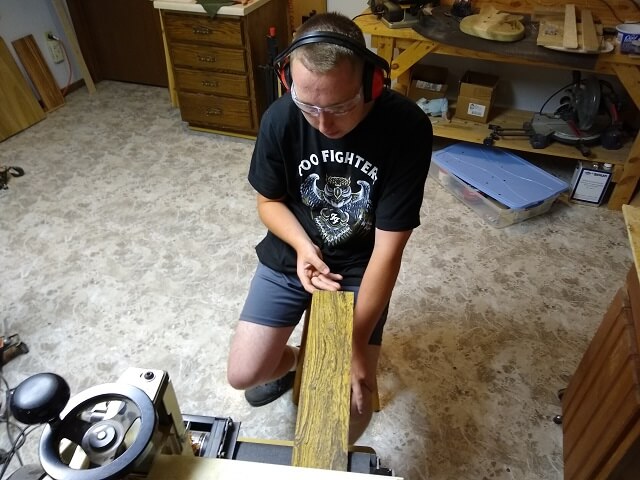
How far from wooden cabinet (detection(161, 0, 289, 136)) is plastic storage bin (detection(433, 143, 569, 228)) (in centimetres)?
116

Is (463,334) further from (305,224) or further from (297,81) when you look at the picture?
(297,81)

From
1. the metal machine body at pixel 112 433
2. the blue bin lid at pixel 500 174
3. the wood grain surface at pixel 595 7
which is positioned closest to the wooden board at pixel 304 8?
the wood grain surface at pixel 595 7

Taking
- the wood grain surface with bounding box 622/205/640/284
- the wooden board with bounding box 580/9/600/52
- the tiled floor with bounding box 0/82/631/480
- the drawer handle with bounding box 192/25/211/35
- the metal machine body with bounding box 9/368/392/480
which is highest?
the metal machine body with bounding box 9/368/392/480

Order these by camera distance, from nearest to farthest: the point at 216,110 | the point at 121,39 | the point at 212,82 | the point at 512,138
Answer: the point at 512,138 → the point at 212,82 → the point at 216,110 → the point at 121,39

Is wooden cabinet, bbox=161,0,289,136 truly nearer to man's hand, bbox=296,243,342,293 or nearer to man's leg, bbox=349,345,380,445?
man's hand, bbox=296,243,342,293

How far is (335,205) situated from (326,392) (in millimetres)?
631

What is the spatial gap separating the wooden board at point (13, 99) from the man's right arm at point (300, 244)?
8.34ft

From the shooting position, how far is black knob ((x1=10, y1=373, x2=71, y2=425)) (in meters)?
0.47

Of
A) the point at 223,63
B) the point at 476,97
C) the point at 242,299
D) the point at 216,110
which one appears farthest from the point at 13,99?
the point at 476,97

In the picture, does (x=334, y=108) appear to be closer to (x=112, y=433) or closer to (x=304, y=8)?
(x=112, y=433)

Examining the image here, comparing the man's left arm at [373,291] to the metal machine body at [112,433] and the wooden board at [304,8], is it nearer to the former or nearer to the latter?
the metal machine body at [112,433]

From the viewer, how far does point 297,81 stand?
3.06 feet

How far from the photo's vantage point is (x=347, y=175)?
3.90 feet

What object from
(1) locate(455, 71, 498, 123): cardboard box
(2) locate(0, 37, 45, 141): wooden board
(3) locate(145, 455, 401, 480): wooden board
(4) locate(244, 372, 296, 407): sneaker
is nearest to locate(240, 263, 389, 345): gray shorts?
(4) locate(244, 372, 296, 407): sneaker
